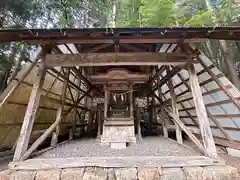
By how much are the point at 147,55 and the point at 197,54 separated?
96 centimetres

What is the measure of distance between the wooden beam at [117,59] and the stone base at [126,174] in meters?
1.77

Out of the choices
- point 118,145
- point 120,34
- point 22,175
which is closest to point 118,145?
point 118,145

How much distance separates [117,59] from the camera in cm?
336

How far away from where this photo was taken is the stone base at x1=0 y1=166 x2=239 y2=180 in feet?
7.99

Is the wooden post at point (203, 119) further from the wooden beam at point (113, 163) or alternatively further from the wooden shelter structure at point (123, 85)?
the wooden beam at point (113, 163)

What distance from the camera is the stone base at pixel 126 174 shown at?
2.44m

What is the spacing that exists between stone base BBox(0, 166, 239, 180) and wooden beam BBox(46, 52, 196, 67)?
1.77 meters

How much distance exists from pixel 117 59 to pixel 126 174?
75.3 inches

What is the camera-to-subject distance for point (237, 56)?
565 centimetres

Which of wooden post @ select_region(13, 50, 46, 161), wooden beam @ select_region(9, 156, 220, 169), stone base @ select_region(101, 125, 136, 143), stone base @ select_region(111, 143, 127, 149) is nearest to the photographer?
wooden beam @ select_region(9, 156, 220, 169)

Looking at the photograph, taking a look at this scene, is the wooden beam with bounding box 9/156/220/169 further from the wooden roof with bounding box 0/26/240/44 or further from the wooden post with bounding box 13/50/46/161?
the wooden roof with bounding box 0/26/240/44

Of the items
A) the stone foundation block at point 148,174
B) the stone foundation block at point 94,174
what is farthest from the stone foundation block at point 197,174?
the stone foundation block at point 94,174

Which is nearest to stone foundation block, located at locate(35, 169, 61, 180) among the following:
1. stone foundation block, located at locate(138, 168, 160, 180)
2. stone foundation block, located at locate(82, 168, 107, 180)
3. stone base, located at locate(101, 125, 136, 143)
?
stone foundation block, located at locate(82, 168, 107, 180)

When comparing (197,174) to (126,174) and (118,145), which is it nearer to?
(126,174)
